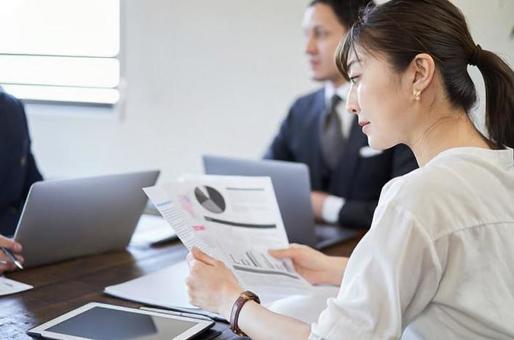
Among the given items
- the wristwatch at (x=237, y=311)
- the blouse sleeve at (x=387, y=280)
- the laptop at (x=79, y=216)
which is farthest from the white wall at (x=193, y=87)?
the blouse sleeve at (x=387, y=280)

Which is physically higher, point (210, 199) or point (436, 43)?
point (436, 43)

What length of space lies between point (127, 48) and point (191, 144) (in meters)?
0.61

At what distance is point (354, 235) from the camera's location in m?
2.07

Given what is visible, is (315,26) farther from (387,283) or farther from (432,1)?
(387,283)

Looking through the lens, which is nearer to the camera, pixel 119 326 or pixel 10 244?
pixel 119 326

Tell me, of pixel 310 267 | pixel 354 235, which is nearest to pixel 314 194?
pixel 354 235

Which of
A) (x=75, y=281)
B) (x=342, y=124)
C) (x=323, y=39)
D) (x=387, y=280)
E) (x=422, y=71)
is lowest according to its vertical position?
(x=75, y=281)

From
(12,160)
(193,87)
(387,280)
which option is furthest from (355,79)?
(193,87)

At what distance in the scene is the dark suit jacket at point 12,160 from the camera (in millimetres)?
2139

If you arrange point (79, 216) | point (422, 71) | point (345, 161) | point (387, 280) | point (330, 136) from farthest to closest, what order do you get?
1. point (330, 136)
2. point (345, 161)
3. point (79, 216)
4. point (422, 71)
5. point (387, 280)

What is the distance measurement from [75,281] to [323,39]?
1595 mm

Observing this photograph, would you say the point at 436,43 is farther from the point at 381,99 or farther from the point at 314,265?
the point at 314,265

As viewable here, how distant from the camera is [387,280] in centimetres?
99

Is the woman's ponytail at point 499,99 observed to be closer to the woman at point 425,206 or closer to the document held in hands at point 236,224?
the woman at point 425,206
